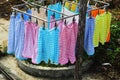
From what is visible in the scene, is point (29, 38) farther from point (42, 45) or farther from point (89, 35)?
point (89, 35)

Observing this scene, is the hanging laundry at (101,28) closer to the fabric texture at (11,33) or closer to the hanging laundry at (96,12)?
the hanging laundry at (96,12)

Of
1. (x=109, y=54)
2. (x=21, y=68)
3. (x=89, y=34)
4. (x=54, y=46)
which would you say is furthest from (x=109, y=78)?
(x=21, y=68)

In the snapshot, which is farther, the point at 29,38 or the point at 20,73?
the point at 20,73

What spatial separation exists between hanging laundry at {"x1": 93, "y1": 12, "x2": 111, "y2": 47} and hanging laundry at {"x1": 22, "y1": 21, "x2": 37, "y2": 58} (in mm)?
1482

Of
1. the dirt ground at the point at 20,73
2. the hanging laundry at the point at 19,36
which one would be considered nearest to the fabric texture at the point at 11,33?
the hanging laundry at the point at 19,36

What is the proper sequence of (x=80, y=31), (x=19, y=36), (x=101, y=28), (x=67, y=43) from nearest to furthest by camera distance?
1. (x=80, y=31)
2. (x=67, y=43)
3. (x=19, y=36)
4. (x=101, y=28)

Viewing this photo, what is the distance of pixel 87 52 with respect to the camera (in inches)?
280

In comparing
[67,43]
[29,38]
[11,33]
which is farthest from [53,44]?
[11,33]

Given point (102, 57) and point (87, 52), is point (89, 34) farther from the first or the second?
point (102, 57)

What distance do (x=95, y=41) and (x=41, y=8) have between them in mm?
1624

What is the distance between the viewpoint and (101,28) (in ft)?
23.4

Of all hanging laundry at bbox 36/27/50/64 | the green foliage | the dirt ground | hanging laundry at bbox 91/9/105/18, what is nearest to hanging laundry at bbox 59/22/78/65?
hanging laundry at bbox 36/27/50/64

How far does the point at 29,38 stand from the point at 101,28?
1.73 meters

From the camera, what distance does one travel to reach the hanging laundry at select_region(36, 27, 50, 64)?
20.7 feet
